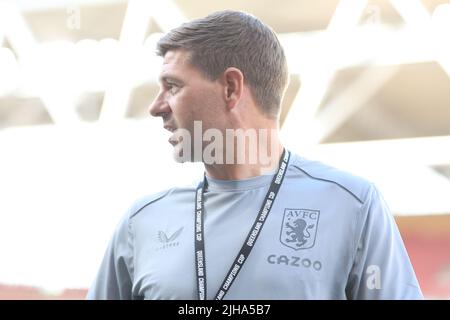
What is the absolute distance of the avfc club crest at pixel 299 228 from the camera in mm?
1377

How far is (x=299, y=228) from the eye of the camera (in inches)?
54.9

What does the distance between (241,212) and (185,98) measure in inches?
11.2

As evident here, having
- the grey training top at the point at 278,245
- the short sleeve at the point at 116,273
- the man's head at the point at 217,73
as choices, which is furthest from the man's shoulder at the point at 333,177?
the short sleeve at the point at 116,273

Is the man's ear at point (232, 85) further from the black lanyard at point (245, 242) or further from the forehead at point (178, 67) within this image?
the black lanyard at point (245, 242)

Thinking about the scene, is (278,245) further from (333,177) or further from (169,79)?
(169,79)

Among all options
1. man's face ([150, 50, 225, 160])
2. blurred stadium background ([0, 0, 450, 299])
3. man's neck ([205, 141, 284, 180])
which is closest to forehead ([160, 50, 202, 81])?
man's face ([150, 50, 225, 160])

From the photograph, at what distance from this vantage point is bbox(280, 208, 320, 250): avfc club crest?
138cm

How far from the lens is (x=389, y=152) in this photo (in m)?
3.79

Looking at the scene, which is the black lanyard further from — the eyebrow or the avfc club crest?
the eyebrow

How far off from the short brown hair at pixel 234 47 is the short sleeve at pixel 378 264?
1.16 feet
